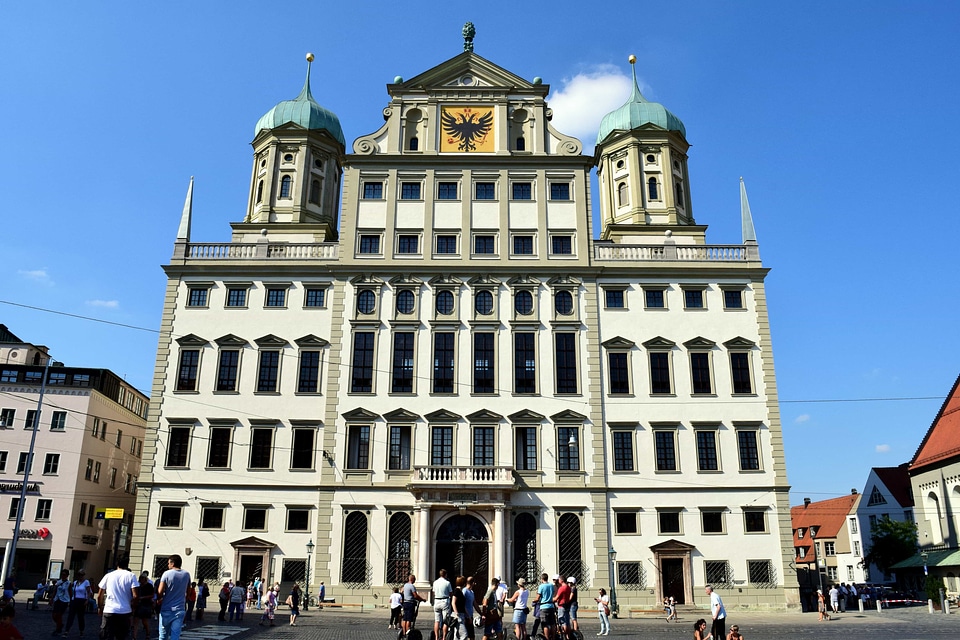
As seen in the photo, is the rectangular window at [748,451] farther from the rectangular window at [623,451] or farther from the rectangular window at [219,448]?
the rectangular window at [219,448]

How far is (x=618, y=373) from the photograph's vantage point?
40.8 meters

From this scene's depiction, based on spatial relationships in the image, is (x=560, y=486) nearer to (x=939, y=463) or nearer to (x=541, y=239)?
(x=541, y=239)

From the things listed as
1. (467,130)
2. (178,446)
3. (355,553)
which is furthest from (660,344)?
(178,446)

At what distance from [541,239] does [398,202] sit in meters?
8.36

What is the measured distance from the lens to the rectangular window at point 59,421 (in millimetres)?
53125

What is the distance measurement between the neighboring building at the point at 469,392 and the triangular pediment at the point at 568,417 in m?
0.07

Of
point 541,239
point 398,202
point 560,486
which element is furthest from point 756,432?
point 398,202

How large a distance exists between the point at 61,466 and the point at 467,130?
35.1 m

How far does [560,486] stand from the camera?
3859 centimetres

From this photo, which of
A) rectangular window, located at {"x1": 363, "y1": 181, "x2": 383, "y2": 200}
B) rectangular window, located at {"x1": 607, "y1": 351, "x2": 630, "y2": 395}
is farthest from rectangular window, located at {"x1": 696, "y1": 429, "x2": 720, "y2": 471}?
rectangular window, located at {"x1": 363, "y1": 181, "x2": 383, "y2": 200}

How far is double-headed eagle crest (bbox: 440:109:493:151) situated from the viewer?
45.7 metres

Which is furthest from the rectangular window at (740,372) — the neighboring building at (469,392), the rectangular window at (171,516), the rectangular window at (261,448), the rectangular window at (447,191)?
the rectangular window at (171,516)

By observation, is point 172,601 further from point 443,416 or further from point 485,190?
point 485,190

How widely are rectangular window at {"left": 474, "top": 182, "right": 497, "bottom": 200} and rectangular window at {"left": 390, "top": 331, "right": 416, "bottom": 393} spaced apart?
910 cm
